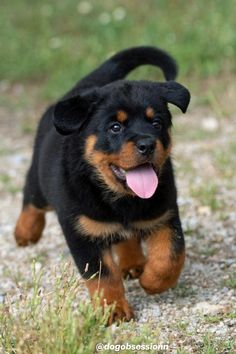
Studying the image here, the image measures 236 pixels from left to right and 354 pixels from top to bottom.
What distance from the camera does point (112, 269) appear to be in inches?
158

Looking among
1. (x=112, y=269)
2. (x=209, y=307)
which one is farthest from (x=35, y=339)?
(x=209, y=307)

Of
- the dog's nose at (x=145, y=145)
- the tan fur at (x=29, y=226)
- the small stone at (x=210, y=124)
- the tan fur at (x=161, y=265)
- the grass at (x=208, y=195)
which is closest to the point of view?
the dog's nose at (x=145, y=145)

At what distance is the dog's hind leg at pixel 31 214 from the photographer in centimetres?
511

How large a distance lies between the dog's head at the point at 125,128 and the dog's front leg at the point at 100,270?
0.30m

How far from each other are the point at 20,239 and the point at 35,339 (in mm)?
2280

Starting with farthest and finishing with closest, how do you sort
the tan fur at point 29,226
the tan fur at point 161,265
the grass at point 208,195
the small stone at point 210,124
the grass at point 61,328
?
the small stone at point 210,124
the grass at point 208,195
the tan fur at point 29,226
the tan fur at point 161,265
the grass at point 61,328

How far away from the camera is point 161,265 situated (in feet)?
13.3

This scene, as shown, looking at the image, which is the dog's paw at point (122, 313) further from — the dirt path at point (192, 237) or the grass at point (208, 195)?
the grass at point (208, 195)

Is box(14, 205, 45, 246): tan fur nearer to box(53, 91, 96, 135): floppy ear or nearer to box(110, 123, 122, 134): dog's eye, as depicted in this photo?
box(53, 91, 96, 135): floppy ear

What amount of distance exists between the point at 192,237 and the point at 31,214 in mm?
1049

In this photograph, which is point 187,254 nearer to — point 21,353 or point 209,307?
point 209,307

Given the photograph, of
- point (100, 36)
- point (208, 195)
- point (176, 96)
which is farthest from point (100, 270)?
point (100, 36)

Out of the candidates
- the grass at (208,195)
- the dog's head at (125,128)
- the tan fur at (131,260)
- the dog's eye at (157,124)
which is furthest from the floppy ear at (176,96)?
the grass at (208,195)

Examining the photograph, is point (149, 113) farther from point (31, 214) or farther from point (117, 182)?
point (31, 214)
